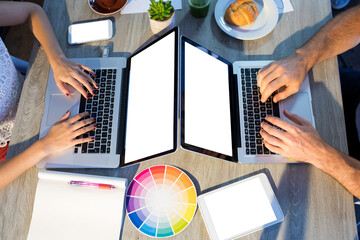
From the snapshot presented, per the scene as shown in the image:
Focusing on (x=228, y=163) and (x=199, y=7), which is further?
(x=199, y=7)

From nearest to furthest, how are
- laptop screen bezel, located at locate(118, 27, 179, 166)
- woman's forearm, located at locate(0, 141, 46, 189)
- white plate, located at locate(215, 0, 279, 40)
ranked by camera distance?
laptop screen bezel, located at locate(118, 27, 179, 166)
woman's forearm, located at locate(0, 141, 46, 189)
white plate, located at locate(215, 0, 279, 40)

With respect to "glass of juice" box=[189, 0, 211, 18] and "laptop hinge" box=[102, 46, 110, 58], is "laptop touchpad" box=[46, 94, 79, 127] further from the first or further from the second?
"glass of juice" box=[189, 0, 211, 18]

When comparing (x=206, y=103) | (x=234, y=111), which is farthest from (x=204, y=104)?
(x=234, y=111)

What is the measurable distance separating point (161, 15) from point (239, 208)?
2.30ft

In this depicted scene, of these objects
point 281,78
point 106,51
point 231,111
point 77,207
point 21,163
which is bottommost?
point 77,207

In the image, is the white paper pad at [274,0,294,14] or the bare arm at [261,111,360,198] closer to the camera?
the bare arm at [261,111,360,198]

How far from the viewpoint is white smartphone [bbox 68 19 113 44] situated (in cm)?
102

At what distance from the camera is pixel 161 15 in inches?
35.4

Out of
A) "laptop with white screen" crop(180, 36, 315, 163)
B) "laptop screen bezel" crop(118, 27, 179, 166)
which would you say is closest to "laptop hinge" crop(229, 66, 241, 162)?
"laptop with white screen" crop(180, 36, 315, 163)

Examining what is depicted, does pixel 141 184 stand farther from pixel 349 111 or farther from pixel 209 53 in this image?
pixel 349 111

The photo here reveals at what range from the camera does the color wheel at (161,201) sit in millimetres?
795

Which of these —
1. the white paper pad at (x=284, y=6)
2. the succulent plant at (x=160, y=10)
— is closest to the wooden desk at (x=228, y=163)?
the white paper pad at (x=284, y=6)

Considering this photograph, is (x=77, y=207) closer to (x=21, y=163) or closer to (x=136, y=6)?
(x=21, y=163)

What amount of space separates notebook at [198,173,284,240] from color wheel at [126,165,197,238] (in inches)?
2.0
